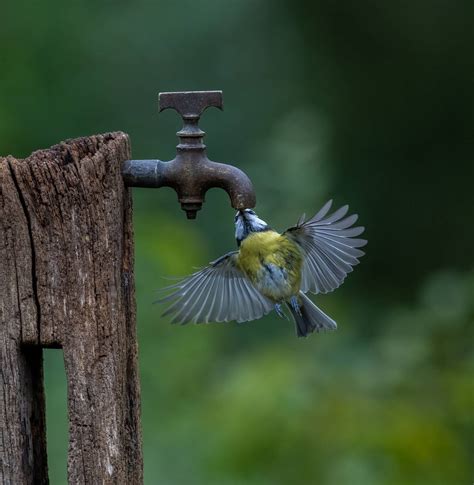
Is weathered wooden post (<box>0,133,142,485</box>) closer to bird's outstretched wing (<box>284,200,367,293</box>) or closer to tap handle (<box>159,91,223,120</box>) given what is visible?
tap handle (<box>159,91,223,120</box>)

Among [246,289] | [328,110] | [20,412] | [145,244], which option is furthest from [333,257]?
[328,110]

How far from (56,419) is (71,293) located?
9.51 ft

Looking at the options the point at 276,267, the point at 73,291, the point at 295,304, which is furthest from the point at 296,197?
the point at 73,291

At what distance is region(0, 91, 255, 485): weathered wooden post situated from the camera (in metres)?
2.86

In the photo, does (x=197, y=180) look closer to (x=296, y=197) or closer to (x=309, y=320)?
(x=309, y=320)

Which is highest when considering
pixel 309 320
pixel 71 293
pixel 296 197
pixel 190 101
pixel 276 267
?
pixel 296 197

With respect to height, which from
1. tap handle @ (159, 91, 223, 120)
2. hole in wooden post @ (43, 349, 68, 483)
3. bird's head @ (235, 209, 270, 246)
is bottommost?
hole in wooden post @ (43, 349, 68, 483)

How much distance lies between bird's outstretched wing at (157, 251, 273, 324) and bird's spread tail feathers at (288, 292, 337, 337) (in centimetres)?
35

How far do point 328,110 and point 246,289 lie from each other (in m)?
4.53

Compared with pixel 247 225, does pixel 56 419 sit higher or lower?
lower

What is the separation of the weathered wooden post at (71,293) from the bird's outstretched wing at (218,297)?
776 mm

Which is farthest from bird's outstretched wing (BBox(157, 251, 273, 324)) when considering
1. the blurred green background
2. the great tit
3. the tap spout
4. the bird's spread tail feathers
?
the blurred green background

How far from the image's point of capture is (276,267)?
3838mm

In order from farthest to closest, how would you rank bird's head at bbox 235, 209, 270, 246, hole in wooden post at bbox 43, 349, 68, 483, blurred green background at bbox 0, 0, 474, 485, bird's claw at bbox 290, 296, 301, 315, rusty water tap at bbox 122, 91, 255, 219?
blurred green background at bbox 0, 0, 474, 485 → hole in wooden post at bbox 43, 349, 68, 483 → bird's claw at bbox 290, 296, 301, 315 → bird's head at bbox 235, 209, 270, 246 → rusty water tap at bbox 122, 91, 255, 219
